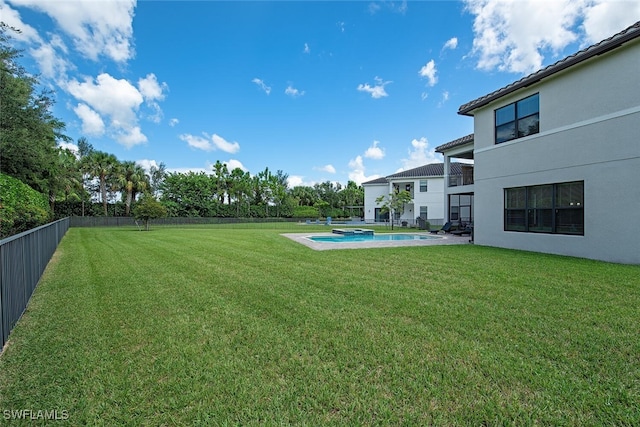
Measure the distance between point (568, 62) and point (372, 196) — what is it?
3230cm

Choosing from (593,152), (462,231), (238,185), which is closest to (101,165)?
(238,185)

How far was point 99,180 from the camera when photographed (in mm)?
34156

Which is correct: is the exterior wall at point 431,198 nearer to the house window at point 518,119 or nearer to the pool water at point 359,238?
the pool water at point 359,238

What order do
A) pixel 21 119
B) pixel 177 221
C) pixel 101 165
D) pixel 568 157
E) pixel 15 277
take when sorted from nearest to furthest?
1. pixel 15 277
2. pixel 568 157
3. pixel 21 119
4. pixel 101 165
5. pixel 177 221

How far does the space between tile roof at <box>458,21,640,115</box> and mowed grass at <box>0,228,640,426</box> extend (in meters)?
6.13

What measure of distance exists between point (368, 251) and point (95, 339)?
8.19 meters

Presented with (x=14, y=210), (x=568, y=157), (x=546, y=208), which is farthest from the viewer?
(x=546, y=208)

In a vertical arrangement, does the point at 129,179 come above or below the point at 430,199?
above

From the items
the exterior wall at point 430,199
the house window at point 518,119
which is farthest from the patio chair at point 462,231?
the exterior wall at point 430,199

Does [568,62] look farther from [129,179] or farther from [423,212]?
[129,179]

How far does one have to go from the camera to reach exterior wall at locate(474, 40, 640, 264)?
26.2 ft

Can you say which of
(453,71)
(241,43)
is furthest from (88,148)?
(453,71)

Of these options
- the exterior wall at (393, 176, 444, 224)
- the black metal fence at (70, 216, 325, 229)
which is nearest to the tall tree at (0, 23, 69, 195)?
the black metal fence at (70, 216, 325, 229)

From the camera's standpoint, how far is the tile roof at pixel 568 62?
7.66 meters
